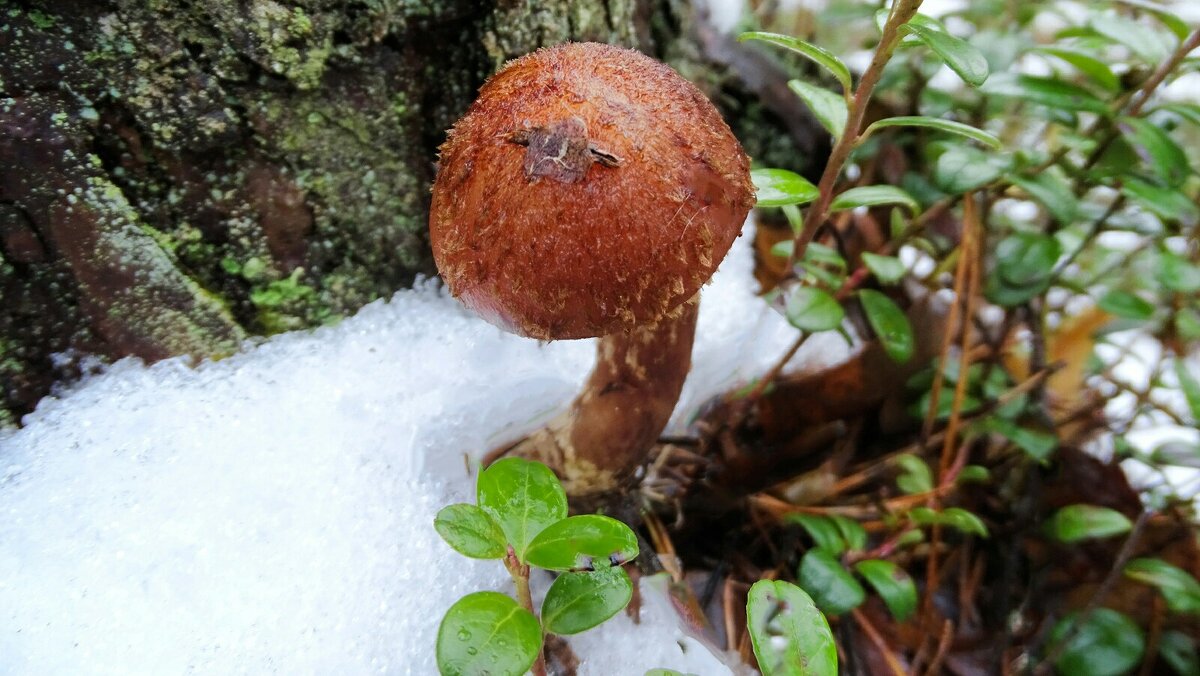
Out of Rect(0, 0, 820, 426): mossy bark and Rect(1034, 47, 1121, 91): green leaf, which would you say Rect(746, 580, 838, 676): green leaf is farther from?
Rect(1034, 47, 1121, 91): green leaf

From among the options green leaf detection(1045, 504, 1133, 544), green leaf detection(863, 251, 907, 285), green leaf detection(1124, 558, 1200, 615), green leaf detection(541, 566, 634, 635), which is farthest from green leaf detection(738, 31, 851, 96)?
green leaf detection(1124, 558, 1200, 615)

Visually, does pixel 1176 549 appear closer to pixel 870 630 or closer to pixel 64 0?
pixel 870 630

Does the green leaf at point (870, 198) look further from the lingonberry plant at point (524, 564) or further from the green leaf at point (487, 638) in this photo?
the green leaf at point (487, 638)

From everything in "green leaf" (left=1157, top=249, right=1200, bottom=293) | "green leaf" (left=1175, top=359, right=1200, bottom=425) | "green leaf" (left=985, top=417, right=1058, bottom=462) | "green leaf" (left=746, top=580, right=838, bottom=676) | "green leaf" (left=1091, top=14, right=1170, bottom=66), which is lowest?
"green leaf" (left=985, top=417, right=1058, bottom=462)

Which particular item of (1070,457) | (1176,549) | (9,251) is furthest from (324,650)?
(1176,549)

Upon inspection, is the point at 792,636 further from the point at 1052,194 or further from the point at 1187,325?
the point at 1187,325

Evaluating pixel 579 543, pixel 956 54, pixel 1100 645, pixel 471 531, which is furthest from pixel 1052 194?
pixel 471 531

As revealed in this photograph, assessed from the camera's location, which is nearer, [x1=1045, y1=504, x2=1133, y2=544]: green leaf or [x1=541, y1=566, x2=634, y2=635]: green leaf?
[x1=541, y1=566, x2=634, y2=635]: green leaf
